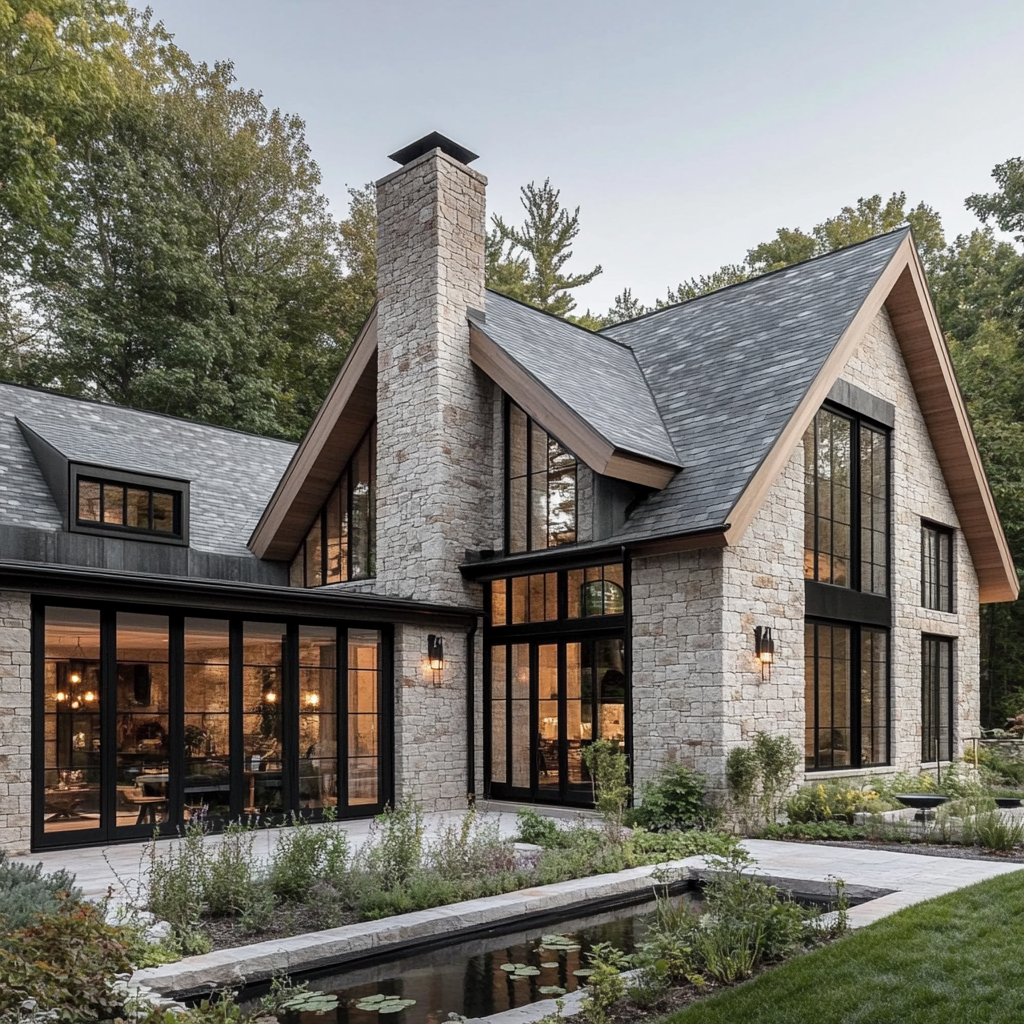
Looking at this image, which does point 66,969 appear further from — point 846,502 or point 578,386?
point 846,502

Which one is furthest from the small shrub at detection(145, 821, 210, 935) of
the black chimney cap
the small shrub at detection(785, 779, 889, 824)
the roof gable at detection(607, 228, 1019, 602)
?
the black chimney cap

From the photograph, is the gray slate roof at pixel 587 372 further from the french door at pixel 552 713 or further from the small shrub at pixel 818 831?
the small shrub at pixel 818 831

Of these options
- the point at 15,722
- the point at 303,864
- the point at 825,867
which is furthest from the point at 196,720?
the point at 825,867

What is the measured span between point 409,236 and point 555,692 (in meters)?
6.70

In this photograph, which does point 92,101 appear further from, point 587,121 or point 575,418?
point 575,418

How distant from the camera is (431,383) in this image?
530 inches

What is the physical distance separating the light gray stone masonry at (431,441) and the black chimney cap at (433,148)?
0.20 m

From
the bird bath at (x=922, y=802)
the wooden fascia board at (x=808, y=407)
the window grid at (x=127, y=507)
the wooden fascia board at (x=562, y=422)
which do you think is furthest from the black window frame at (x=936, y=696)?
the window grid at (x=127, y=507)

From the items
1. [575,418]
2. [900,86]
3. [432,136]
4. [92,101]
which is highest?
[92,101]

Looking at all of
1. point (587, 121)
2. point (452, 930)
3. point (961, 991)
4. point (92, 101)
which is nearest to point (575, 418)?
point (452, 930)

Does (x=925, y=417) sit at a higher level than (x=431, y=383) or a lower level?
lower

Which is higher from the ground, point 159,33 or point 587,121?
point 159,33

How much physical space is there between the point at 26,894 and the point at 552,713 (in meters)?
7.54

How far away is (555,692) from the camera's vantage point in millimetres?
12500
